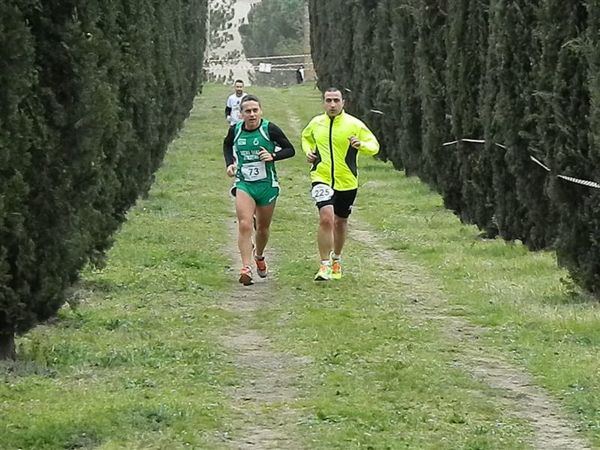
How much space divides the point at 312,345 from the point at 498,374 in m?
1.49

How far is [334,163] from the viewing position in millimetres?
13039

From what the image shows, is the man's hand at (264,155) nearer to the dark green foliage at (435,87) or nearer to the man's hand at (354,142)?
the man's hand at (354,142)

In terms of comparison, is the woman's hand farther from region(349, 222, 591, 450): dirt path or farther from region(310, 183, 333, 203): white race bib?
region(349, 222, 591, 450): dirt path

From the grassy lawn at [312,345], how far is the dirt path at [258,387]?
55 mm

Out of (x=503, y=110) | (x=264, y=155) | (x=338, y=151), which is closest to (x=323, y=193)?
(x=338, y=151)

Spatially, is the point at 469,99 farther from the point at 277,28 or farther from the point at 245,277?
the point at 277,28

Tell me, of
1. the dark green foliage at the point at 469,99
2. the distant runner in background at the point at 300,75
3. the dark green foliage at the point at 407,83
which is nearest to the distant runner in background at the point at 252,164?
the dark green foliage at the point at 469,99

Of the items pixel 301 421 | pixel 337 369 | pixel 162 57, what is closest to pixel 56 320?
pixel 337 369

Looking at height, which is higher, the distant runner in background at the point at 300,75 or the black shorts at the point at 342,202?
the black shorts at the point at 342,202

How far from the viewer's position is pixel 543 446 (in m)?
6.74

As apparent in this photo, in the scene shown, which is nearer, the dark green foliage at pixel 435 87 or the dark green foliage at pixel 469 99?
the dark green foliage at pixel 469 99

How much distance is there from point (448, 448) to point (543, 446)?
54 cm

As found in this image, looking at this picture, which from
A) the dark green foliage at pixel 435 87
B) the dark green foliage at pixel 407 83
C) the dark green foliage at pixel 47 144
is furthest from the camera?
the dark green foliage at pixel 407 83

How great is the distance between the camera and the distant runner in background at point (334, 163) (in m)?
12.9
